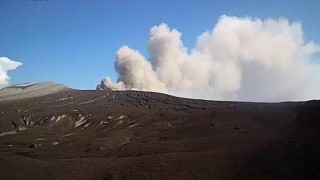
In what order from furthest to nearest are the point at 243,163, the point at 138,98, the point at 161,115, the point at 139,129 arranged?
the point at 138,98, the point at 161,115, the point at 139,129, the point at 243,163

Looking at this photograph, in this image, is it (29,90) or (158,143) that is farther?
(29,90)

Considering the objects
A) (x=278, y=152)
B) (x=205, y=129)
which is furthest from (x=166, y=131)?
(x=278, y=152)

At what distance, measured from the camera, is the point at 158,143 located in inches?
2296

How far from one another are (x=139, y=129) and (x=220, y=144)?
Answer: 118 feet

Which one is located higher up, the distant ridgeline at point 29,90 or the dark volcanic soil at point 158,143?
the distant ridgeline at point 29,90

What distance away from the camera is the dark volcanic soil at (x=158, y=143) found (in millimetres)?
40562

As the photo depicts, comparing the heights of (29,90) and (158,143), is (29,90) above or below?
above

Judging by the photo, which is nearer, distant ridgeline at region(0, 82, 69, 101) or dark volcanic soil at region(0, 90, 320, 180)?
dark volcanic soil at region(0, 90, 320, 180)

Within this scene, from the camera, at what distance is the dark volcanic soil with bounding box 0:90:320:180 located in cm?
4056

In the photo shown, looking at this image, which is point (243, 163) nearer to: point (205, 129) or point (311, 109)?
point (205, 129)

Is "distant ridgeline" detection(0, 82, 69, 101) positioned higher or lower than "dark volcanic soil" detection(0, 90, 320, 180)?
higher

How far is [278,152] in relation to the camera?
1688 inches

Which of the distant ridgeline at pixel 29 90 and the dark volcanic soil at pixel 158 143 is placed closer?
the dark volcanic soil at pixel 158 143

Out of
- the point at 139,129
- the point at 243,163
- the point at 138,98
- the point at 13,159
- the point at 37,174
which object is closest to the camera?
the point at 243,163
